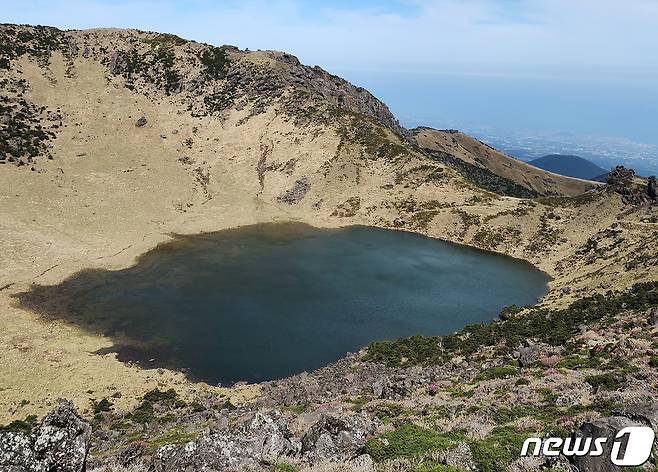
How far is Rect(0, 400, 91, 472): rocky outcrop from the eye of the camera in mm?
13031

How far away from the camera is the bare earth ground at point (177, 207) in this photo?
45031 mm

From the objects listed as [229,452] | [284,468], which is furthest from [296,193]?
[284,468]

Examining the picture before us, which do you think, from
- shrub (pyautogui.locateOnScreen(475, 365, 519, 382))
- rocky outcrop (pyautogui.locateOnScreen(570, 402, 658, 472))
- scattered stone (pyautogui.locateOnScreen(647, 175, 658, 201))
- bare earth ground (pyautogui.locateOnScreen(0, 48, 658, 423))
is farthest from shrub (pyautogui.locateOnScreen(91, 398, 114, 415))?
scattered stone (pyautogui.locateOnScreen(647, 175, 658, 201))

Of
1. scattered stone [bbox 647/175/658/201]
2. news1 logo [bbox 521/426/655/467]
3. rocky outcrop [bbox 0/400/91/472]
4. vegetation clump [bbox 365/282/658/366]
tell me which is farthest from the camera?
scattered stone [bbox 647/175/658/201]

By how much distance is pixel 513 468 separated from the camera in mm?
15016

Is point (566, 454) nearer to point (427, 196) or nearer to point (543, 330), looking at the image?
point (543, 330)

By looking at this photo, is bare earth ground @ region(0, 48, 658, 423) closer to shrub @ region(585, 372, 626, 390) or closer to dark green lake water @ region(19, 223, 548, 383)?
dark green lake water @ region(19, 223, 548, 383)

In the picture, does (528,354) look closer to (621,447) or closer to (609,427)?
(609,427)

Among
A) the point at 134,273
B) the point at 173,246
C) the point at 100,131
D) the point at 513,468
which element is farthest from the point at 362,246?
the point at 100,131

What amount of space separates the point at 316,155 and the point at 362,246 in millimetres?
41877

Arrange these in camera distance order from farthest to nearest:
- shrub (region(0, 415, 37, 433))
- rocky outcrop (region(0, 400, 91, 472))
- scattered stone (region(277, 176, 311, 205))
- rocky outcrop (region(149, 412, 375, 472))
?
scattered stone (region(277, 176, 311, 205)) < shrub (region(0, 415, 37, 433)) < rocky outcrop (region(149, 412, 375, 472)) < rocky outcrop (region(0, 400, 91, 472))

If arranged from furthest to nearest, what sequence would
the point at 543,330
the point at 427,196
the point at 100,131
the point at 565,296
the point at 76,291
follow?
1. the point at 100,131
2. the point at 427,196
3. the point at 76,291
4. the point at 565,296
5. the point at 543,330

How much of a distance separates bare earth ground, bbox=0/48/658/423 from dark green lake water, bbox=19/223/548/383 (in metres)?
3.65

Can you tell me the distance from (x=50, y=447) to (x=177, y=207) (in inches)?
3528
